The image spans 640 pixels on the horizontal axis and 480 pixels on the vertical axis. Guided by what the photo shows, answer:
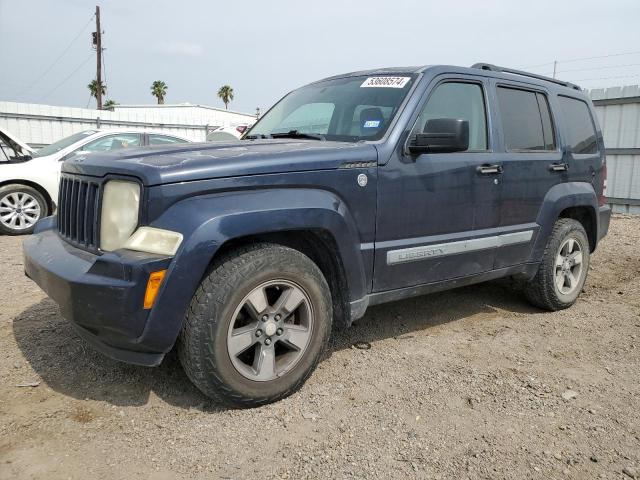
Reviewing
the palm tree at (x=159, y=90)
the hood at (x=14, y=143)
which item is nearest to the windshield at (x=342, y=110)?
the hood at (x=14, y=143)

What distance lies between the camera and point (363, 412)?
105 inches

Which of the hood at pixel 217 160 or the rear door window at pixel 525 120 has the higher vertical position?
the rear door window at pixel 525 120

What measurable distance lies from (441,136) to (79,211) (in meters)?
2.09

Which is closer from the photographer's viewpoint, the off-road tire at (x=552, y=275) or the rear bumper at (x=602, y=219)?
the off-road tire at (x=552, y=275)

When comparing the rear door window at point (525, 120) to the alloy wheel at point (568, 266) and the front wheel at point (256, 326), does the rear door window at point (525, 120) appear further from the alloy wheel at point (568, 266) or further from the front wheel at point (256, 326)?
the front wheel at point (256, 326)

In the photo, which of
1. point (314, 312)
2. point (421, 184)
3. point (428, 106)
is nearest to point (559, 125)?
point (428, 106)

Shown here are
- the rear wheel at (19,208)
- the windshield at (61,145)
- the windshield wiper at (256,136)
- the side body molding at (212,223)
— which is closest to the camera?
the side body molding at (212,223)

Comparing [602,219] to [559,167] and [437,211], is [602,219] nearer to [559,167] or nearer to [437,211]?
[559,167]

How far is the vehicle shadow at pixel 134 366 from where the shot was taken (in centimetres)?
281

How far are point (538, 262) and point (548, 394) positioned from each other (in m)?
1.57

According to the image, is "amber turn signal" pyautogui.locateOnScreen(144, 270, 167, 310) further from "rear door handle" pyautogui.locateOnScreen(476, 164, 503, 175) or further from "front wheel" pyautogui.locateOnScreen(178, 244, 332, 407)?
"rear door handle" pyautogui.locateOnScreen(476, 164, 503, 175)

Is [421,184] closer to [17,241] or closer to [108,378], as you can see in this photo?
[108,378]

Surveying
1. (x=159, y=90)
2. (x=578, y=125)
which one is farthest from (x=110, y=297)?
(x=159, y=90)

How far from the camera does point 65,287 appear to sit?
2.46 meters
